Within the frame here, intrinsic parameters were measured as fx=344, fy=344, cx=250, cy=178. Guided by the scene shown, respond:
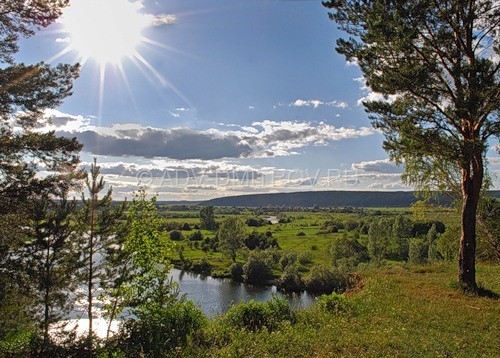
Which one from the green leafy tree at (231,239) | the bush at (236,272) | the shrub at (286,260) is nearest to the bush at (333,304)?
the bush at (236,272)

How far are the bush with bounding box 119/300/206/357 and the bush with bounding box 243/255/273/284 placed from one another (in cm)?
5237

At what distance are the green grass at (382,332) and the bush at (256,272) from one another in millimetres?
50778

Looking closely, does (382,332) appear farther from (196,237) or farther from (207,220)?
(207,220)

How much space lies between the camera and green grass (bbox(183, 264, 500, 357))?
7.87m

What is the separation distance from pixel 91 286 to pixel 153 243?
6.10m

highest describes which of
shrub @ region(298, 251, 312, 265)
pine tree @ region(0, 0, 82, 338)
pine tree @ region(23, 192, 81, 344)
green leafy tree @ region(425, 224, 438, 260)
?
pine tree @ region(0, 0, 82, 338)

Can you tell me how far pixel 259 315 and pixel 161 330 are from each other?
3.10 m

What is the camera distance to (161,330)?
10.1 m

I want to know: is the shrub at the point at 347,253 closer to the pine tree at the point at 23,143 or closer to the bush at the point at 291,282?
the bush at the point at 291,282

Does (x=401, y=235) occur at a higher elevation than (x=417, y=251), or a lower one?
higher

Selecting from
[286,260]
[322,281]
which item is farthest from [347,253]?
[322,281]

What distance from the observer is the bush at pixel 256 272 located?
62438 millimetres

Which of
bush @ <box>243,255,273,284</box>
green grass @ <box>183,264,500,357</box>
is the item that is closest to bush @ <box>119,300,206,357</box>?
green grass @ <box>183,264,500,357</box>

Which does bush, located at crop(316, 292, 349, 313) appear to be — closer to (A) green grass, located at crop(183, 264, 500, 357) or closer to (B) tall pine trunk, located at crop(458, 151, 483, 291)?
(A) green grass, located at crop(183, 264, 500, 357)
